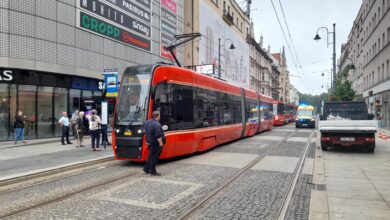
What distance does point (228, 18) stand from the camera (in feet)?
159

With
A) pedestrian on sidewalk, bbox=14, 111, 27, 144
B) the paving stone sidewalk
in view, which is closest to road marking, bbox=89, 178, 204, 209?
the paving stone sidewalk

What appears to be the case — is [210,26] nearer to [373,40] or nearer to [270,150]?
[373,40]

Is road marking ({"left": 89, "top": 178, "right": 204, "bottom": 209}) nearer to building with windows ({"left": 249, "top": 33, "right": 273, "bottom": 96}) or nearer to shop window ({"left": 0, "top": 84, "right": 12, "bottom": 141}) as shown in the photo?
shop window ({"left": 0, "top": 84, "right": 12, "bottom": 141})

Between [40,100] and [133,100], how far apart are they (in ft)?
34.6

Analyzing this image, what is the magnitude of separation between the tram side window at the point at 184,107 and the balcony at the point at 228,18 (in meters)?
37.3

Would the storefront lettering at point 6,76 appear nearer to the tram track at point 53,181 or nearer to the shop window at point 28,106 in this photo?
the shop window at point 28,106

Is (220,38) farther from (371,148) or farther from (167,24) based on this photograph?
(371,148)

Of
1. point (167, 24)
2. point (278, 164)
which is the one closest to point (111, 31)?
point (167, 24)

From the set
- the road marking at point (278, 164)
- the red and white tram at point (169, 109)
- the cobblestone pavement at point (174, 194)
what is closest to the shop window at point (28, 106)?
the red and white tram at point (169, 109)

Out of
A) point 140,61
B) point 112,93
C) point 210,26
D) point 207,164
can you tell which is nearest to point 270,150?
point 207,164

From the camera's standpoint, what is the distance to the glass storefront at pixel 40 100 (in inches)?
662

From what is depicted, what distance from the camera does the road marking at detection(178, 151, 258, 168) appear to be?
432 inches

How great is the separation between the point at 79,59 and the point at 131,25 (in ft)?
19.2

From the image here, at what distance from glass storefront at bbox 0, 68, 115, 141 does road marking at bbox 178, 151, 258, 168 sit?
10.4 m
